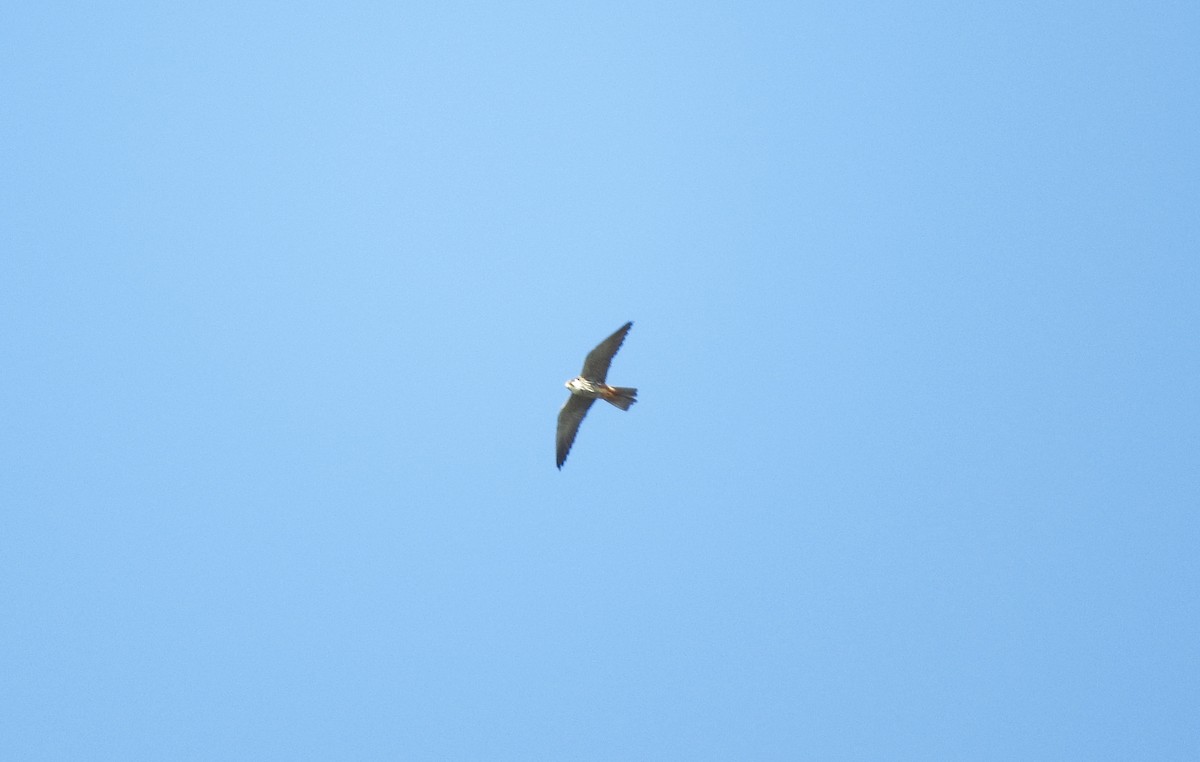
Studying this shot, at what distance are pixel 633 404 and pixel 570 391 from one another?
1550 millimetres

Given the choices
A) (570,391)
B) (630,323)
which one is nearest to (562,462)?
(570,391)

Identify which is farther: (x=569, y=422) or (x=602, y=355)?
(x=569, y=422)

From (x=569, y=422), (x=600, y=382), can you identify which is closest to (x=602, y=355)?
(x=600, y=382)

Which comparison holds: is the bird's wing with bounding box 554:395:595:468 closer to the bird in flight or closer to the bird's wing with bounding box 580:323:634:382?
the bird in flight

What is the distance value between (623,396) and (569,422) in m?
2.09

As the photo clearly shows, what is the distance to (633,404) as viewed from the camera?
71.2 feet

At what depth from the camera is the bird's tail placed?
71.0 ft

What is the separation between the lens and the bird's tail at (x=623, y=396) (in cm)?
2164

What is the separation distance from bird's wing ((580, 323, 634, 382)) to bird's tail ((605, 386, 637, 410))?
19.4 inches

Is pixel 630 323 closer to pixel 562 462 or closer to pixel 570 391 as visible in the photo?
pixel 570 391

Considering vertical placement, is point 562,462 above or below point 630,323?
below

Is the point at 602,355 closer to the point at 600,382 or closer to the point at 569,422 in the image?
the point at 600,382

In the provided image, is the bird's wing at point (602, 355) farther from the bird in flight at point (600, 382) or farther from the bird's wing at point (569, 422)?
the bird's wing at point (569, 422)

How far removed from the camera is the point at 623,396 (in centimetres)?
2169
